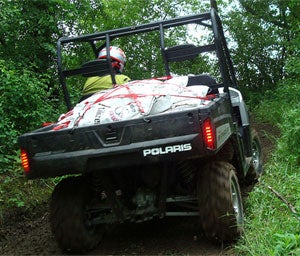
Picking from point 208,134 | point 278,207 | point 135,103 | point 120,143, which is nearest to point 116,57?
point 135,103

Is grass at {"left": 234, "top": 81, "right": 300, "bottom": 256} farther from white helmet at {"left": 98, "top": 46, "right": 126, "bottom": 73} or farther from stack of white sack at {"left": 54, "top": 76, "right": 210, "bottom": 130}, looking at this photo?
white helmet at {"left": 98, "top": 46, "right": 126, "bottom": 73}

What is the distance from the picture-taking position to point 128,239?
467 cm

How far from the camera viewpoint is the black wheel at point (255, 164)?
621cm

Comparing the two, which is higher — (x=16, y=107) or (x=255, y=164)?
(x=16, y=107)

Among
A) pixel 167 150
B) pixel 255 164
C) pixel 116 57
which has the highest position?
pixel 116 57

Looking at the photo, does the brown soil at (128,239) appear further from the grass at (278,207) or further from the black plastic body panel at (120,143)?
the black plastic body panel at (120,143)

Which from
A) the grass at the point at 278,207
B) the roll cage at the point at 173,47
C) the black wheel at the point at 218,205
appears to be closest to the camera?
the grass at the point at 278,207

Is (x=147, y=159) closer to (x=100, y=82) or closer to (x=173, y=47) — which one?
(x=173, y=47)

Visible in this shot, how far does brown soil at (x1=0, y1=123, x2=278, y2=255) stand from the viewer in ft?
13.9

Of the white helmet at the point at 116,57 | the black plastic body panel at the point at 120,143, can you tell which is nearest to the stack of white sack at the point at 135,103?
the black plastic body panel at the point at 120,143

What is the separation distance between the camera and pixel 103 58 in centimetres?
532

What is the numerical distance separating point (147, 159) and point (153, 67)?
10195mm

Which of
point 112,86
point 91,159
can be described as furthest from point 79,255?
point 112,86

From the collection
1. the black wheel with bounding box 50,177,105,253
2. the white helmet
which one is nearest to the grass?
the black wheel with bounding box 50,177,105,253
